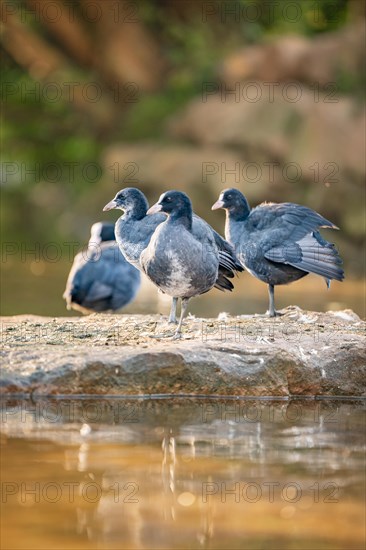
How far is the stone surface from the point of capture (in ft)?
20.3

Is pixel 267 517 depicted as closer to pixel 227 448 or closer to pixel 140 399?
pixel 227 448

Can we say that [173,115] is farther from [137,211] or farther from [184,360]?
[184,360]

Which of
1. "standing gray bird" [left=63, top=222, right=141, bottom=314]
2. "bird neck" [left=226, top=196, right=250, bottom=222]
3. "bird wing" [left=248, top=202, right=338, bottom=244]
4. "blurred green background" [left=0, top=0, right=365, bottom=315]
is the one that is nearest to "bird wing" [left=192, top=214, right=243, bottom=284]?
"bird wing" [left=248, top=202, right=338, bottom=244]

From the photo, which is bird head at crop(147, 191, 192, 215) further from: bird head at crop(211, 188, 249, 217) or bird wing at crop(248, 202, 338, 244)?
bird head at crop(211, 188, 249, 217)

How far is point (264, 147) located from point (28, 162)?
7163 millimetres

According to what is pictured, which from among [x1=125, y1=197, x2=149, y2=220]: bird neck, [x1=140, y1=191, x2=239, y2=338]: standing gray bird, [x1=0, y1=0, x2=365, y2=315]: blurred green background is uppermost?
[x1=0, y1=0, x2=365, y2=315]: blurred green background

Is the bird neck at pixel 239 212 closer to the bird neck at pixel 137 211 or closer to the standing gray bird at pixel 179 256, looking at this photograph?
the bird neck at pixel 137 211

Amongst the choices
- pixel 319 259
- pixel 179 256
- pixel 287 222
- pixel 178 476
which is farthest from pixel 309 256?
pixel 178 476

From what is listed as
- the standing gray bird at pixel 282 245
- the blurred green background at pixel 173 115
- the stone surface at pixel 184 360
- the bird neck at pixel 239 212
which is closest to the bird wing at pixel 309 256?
the standing gray bird at pixel 282 245

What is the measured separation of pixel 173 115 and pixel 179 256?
52.8ft

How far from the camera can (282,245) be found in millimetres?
8352

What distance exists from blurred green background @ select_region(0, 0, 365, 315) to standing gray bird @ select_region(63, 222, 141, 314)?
4004mm

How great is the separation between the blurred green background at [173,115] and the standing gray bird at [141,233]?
5814 millimetres

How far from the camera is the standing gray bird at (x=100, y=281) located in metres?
9.98
